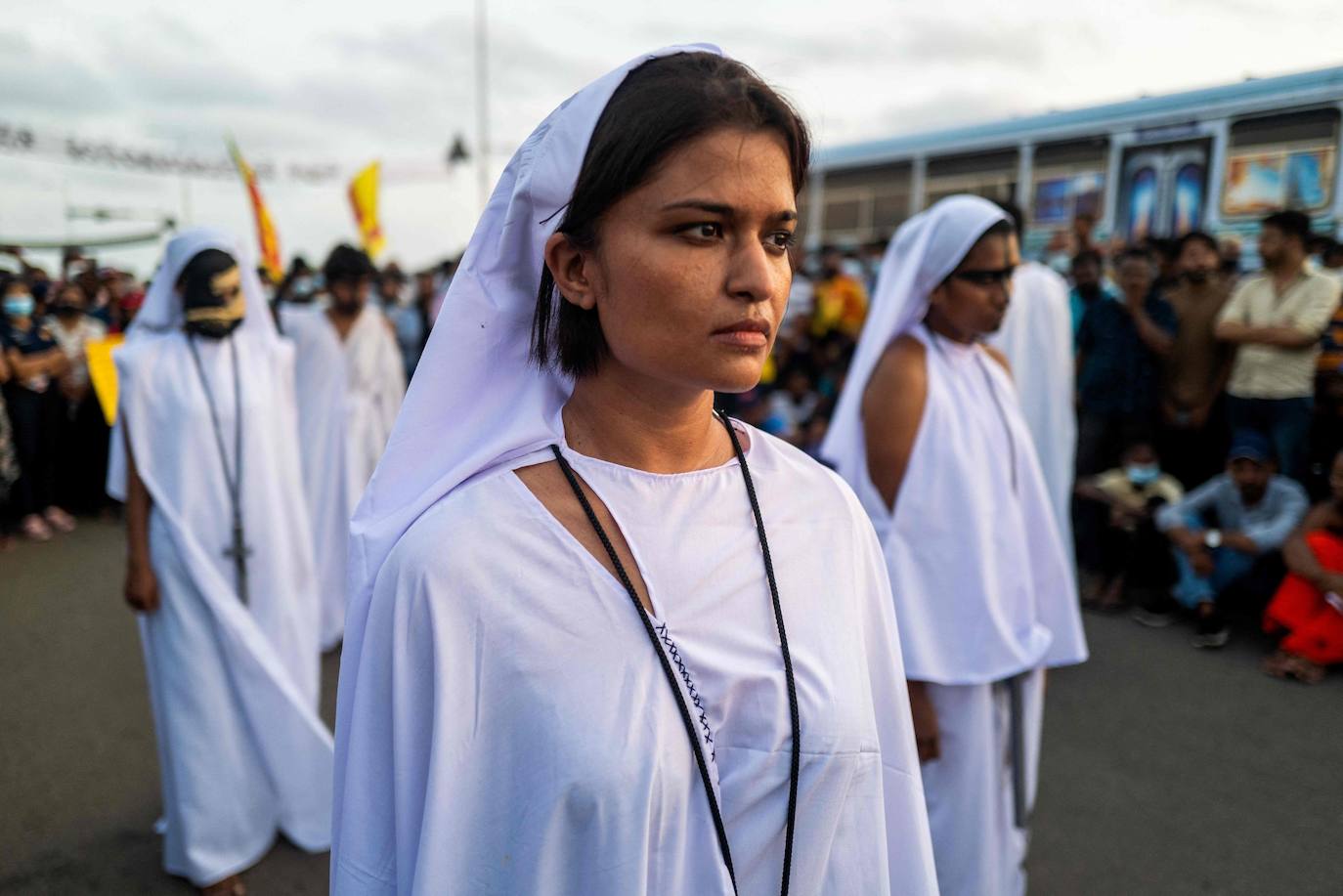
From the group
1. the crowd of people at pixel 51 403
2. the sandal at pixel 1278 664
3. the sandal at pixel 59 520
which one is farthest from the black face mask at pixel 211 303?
the sandal at pixel 59 520

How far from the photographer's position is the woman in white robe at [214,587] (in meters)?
3.47

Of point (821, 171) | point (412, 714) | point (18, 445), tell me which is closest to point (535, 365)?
point (412, 714)

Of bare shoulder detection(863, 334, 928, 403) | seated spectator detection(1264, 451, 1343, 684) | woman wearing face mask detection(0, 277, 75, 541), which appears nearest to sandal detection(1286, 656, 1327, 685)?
seated spectator detection(1264, 451, 1343, 684)

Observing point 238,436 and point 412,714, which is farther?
point 238,436

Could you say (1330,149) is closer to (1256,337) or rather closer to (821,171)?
(1256,337)

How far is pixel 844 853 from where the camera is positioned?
1.40 m

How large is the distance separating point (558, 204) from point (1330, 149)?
995 cm

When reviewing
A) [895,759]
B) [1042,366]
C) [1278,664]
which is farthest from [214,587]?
[1278,664]

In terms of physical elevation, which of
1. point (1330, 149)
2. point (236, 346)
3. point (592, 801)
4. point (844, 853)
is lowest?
point (844, 853)

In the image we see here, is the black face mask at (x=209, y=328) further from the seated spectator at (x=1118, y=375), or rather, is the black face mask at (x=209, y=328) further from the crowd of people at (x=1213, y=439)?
the seated spectator at (x=1118, y=375)

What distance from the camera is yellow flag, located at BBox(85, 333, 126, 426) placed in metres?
9.12

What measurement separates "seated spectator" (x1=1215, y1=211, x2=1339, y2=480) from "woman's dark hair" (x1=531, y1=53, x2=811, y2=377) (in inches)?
245

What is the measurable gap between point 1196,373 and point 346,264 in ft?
19.3

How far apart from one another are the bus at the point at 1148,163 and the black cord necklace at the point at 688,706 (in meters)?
7.83
